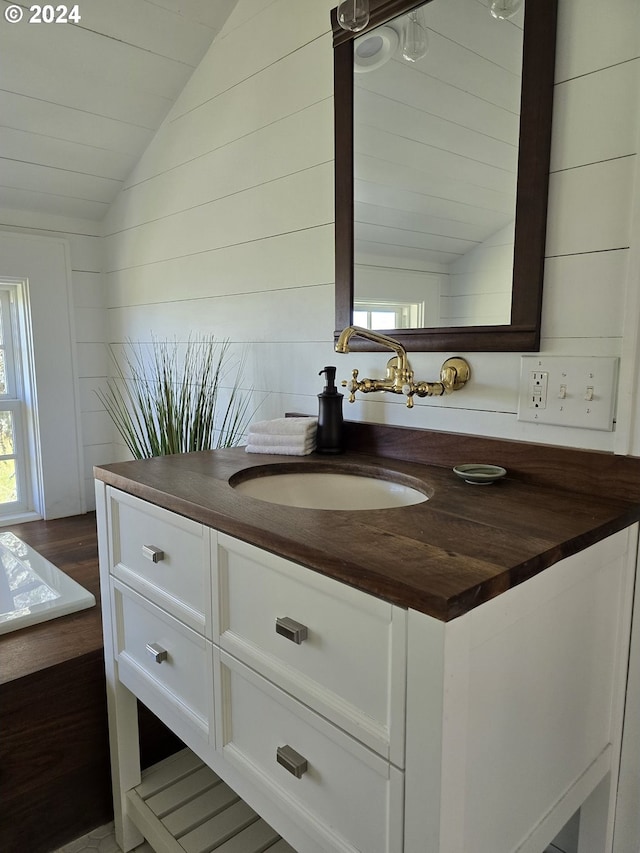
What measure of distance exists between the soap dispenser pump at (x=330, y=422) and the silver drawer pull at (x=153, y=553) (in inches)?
18.0

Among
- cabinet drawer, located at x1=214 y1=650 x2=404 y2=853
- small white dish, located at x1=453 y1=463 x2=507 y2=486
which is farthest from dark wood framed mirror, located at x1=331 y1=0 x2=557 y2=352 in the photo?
cabinet drawer, located at x1=214 y1=650 x2=404 y2=853

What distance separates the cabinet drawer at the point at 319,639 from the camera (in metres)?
0.66

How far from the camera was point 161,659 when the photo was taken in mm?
1102

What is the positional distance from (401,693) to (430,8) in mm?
1296

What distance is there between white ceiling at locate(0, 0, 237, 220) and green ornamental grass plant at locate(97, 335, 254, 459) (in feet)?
2.35

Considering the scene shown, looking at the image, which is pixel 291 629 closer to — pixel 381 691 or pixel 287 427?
pixel 381 691

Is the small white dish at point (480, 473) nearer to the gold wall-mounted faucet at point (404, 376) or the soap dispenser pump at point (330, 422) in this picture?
the gold wall-mounted faucet at point (404, 376)

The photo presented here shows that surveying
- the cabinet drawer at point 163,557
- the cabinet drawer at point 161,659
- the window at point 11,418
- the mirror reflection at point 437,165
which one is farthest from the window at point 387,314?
the window at point 11,418

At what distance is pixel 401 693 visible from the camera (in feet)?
2.11

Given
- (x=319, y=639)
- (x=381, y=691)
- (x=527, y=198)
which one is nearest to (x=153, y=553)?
(x=319, y=639)

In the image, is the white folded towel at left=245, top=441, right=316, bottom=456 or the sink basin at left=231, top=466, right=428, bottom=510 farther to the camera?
the white folded towel at left=245, top=441, right=316, bottom=456

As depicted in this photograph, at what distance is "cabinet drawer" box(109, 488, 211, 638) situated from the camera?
97cm

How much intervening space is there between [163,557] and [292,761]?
43 cm

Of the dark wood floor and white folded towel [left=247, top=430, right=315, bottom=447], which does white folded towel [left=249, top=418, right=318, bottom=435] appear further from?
the dark wood floor
